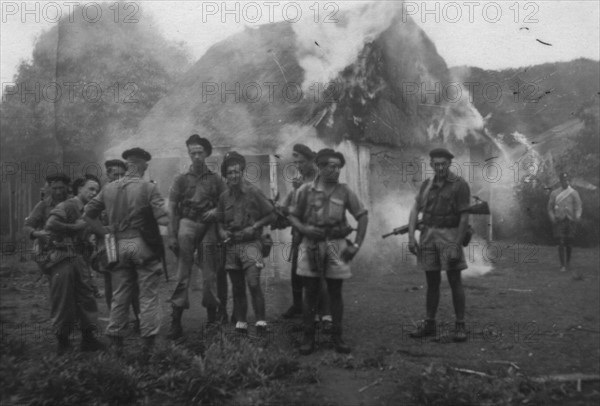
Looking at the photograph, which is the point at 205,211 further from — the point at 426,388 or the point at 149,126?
the point at 149,126

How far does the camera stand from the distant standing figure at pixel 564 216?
10.5 m

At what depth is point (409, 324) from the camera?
243 inches

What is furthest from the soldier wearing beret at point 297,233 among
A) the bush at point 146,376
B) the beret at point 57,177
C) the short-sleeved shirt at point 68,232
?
the beret at point 57,177

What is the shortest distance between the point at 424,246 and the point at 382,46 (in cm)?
640

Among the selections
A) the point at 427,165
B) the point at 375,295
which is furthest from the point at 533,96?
the point at 375,295

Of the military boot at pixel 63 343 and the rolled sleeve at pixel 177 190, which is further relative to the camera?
the rolled sleeve at pixel 177 190

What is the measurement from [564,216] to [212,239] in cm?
832

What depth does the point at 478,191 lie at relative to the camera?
47.5ft

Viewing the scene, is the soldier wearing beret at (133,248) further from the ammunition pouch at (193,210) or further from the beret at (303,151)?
the beret at (303,151)

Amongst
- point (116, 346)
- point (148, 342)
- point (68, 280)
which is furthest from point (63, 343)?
point (148, 342)

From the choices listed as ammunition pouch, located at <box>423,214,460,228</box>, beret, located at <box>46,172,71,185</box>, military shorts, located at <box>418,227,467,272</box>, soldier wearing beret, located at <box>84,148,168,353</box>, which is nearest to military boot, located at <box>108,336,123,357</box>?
soldier wearing beret, located at <box>84,148,168,353</box>

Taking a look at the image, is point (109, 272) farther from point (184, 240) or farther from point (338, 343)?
point (338, 343)

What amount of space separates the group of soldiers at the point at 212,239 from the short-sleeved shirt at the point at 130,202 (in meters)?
0.01

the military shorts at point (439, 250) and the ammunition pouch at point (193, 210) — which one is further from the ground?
the ammunition pouch at point (193, 210)
